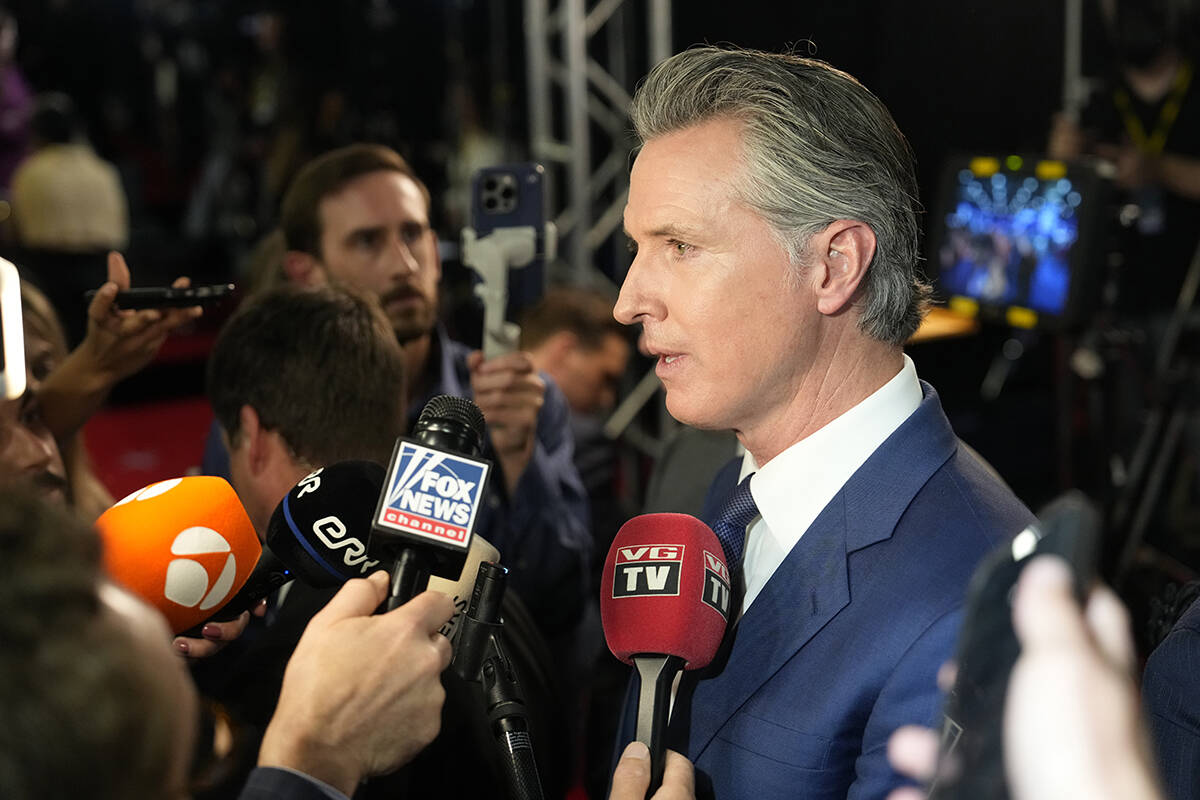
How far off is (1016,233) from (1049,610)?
110 inches

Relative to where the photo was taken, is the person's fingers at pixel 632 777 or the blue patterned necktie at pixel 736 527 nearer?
the person's fingers at pixel 632 777

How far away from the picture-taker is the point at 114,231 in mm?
6684

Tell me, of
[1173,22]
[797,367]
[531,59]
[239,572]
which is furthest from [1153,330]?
[239,572]

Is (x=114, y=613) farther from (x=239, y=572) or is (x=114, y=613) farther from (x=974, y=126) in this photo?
(x=974, y=126)

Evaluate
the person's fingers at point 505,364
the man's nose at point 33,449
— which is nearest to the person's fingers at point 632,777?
the man's nose at point 33,449

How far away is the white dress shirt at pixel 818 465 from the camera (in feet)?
4.45

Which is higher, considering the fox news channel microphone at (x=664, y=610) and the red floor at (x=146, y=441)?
the fox news channel microphone at (x=664, y=610)

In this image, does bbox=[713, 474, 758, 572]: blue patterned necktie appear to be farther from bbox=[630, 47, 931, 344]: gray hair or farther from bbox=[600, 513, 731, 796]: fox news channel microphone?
bbox=[630, 47, 931, 344]: gray hair

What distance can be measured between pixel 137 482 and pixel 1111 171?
4.17 meters

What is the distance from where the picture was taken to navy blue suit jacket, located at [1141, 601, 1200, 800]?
123 cm

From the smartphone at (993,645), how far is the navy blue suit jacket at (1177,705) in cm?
61

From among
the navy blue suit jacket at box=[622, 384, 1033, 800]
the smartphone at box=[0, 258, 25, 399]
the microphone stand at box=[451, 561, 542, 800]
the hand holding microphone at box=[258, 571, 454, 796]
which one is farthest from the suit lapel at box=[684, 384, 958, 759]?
the smartphone at box=[0, 258, 25, 399]

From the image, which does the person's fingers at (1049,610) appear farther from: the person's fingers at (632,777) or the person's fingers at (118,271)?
the person's fingers at (118,271)

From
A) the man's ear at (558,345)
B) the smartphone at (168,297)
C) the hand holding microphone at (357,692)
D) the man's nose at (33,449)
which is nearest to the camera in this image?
the hand holding microphone at (357,692)
